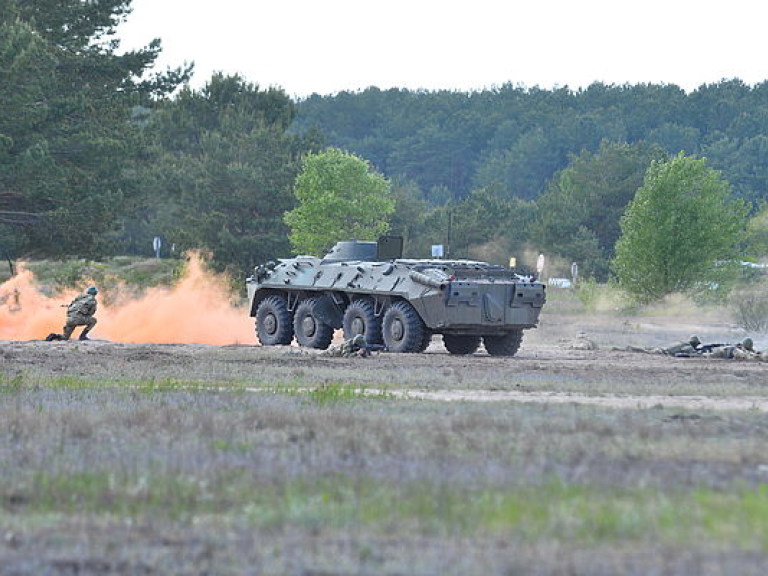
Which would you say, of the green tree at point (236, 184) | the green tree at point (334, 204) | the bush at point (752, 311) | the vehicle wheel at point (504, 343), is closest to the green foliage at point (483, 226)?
the green tree at point (334, 204)

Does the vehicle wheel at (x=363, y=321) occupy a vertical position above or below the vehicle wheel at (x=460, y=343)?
above

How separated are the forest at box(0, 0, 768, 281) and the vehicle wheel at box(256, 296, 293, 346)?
15869 millimetres

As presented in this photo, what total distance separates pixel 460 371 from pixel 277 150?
59.8 m

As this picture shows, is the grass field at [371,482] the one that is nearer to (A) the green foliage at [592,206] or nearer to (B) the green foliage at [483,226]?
(B) the green foliage at [483,226]

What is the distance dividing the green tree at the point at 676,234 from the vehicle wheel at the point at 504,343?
21.2 metres

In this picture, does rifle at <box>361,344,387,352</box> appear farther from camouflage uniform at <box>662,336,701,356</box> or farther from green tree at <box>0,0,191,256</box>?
green tree at <box>0,0,191,256</box>

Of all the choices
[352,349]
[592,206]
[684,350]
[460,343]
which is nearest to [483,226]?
[592,206]

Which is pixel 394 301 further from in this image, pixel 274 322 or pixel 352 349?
pixel 274 322

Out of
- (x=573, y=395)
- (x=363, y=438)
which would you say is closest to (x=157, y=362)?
(x=573, y=395)

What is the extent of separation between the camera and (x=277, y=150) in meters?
84.7

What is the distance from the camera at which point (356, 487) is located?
11.1 meters

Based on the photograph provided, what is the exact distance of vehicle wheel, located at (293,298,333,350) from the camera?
34500 millimetres

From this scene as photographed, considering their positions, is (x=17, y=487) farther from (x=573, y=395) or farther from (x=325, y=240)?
(x=325, y=240)

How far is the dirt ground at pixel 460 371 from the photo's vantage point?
20734 mm
